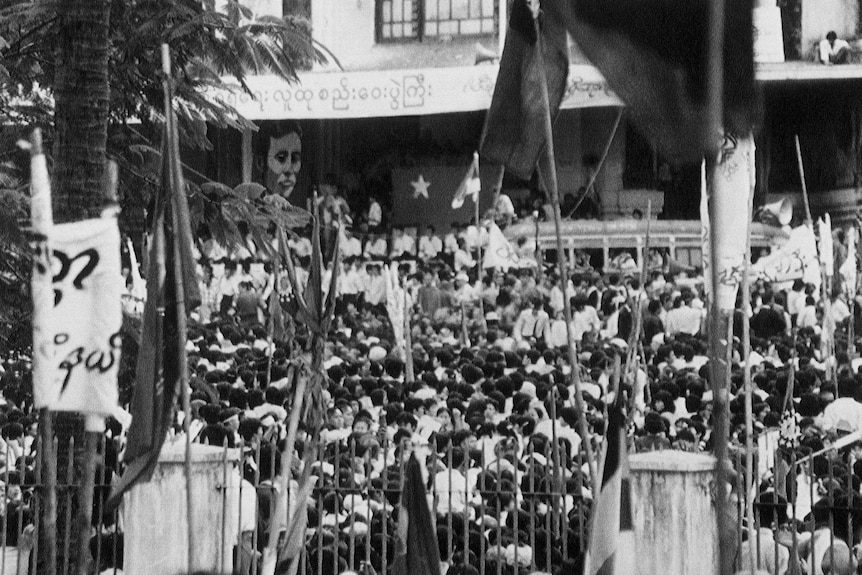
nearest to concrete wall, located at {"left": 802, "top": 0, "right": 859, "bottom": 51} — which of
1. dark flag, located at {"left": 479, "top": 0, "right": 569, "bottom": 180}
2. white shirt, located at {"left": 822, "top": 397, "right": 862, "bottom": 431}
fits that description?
white shirt, located at {"left": 822, "top": 397, "right": 862, "bottom": 431}

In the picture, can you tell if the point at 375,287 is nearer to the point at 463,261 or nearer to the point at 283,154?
the point at 463,261

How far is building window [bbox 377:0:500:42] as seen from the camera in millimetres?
24500

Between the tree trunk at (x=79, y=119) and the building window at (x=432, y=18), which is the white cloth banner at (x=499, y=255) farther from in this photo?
the tree trunk at (x=79, y=119)

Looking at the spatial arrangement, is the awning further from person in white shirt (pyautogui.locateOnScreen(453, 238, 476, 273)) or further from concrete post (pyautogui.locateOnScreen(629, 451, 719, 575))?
concrete post (pyautogui.locateOnScreen(629, 451, 719, 575))

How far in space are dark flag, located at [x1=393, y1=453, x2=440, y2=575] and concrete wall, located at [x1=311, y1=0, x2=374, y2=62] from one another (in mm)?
20133

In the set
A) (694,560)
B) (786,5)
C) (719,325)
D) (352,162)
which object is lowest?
(694,560)

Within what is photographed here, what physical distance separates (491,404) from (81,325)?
5.25 metres

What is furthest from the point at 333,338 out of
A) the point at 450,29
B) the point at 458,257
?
the point at 450,29

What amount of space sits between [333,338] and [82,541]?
10.1 metres

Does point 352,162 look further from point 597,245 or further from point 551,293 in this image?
point 551,293

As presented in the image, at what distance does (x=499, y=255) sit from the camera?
17438 mm

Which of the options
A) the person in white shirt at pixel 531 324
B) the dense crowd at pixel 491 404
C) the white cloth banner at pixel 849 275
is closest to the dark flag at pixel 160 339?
the dense crowd at pixel 491 404

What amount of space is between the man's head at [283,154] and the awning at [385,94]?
1829 mm

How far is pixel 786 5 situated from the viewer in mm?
23016
